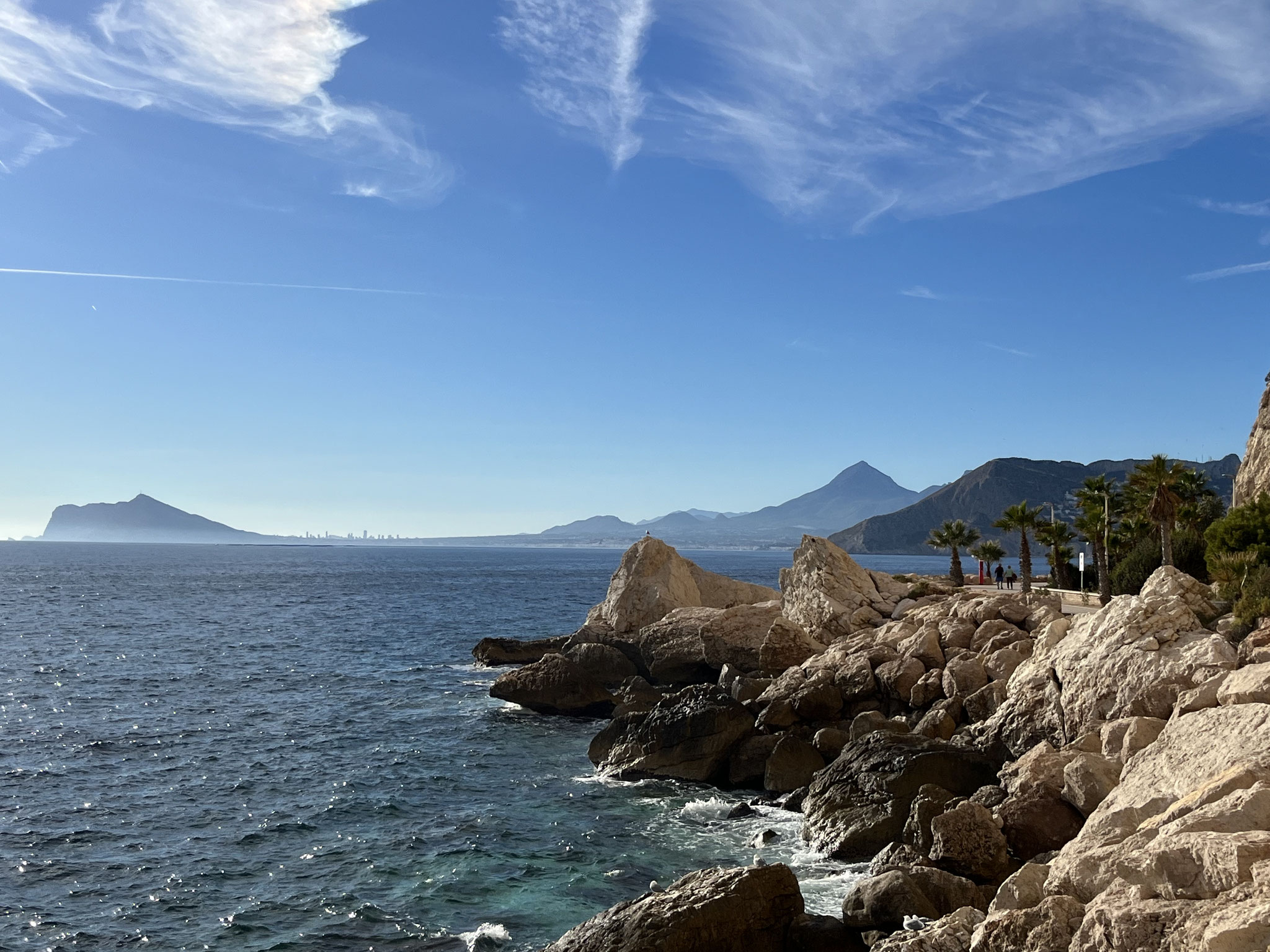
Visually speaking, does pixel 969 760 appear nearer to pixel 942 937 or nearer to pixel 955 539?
pixel 942 937

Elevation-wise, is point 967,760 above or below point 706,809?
above

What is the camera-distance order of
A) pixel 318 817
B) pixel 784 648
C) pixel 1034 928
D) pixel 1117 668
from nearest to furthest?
pixel 1034 928
pixel 1117 668
pixel 318 817
pixel 784 648

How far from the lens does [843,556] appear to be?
1785 inches

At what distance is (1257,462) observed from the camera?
4953 centimetres

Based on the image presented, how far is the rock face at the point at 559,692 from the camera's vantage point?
39.1 m

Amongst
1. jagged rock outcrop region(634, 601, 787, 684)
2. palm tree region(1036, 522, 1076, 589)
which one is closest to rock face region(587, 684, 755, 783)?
jagged rock outcrop region(634, 601, 787, 684)

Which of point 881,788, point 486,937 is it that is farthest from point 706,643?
point 486,937

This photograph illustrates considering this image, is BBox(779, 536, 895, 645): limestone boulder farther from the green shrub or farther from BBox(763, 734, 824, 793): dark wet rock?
BBox(763, 734, 824, 793): dark wet rock

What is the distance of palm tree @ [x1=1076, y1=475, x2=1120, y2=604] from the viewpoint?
51.6m

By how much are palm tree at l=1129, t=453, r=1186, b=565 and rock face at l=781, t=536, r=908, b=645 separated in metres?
11.7

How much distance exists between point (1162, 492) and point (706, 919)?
36410 millimetres

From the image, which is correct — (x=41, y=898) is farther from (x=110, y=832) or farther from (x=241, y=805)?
(x=241, y=805)

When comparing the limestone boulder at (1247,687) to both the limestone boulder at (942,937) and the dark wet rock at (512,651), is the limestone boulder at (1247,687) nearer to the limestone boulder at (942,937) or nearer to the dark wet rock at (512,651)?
the limestone boulder at (942,937)

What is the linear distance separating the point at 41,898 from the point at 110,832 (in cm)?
431
